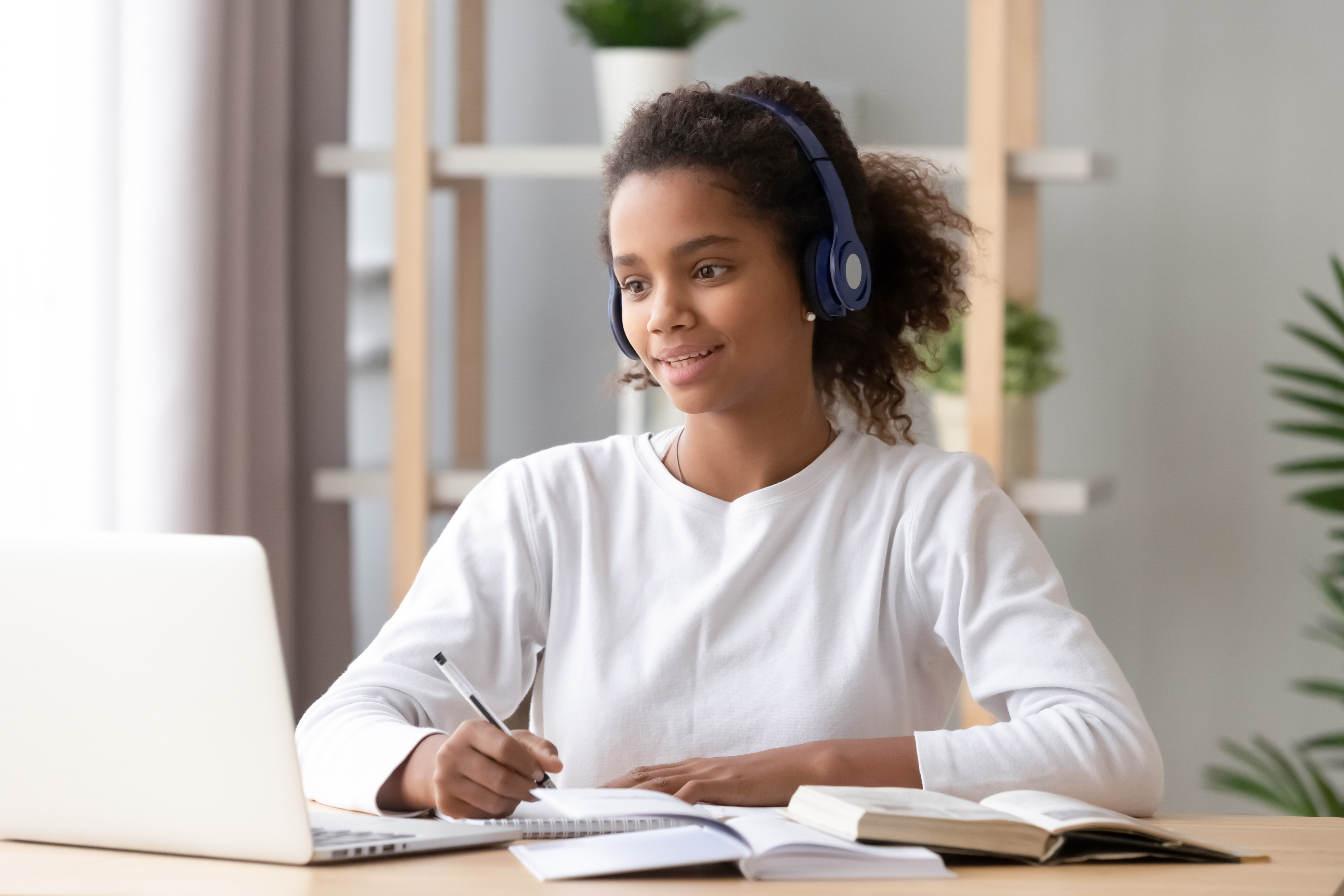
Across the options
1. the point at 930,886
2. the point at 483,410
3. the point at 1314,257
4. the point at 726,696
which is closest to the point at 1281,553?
the point at 1314,257

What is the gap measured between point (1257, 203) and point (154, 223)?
1766mm

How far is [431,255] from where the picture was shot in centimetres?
252

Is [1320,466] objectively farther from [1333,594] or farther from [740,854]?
[740,854]

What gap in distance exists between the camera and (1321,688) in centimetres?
209

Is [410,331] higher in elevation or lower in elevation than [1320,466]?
higher

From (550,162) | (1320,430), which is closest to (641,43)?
(550,162)

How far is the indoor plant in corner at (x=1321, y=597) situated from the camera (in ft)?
6.87

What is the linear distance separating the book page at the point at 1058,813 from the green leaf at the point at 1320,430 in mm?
1223

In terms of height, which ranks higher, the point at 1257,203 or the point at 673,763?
the point at 1257,203

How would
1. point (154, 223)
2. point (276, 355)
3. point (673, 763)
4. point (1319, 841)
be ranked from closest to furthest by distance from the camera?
point (1319, 841), point (673, 763), point (154, 223), point (276, 355)

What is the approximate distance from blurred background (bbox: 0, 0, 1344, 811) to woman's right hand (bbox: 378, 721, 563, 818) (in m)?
1.31

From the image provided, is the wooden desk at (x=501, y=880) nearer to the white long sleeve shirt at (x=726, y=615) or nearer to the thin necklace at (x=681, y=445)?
the white long sleeve shirt at (x=726, y=615)

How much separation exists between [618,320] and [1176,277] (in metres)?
1.40

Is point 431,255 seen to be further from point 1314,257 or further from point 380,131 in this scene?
point 1314,257
